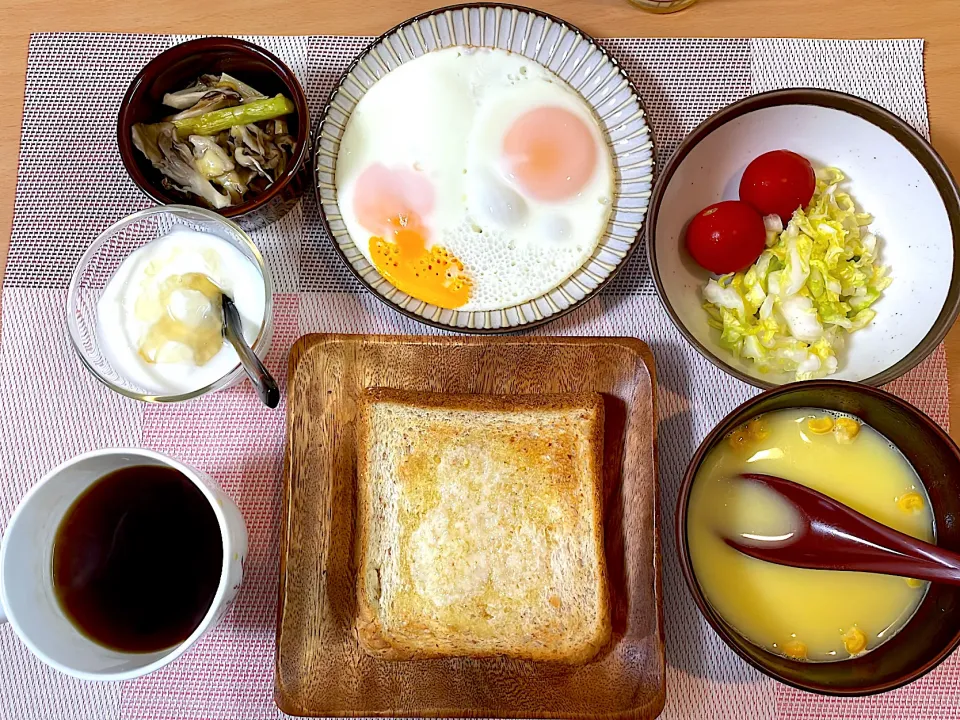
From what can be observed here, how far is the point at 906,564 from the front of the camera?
1.29 meters

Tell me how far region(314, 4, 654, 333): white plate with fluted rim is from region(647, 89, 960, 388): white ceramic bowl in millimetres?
104

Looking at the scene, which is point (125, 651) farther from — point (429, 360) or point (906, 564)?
point (906, 564)

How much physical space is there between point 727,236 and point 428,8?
894 millimetres

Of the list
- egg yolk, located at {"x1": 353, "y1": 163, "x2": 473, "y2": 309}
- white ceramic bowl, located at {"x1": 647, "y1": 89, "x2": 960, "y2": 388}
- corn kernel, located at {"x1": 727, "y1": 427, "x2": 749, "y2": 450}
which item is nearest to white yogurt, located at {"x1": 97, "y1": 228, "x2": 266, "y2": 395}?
egg yolk, located at {"x1": 353, "y1": 163, "x2": 473, "y2": 309}

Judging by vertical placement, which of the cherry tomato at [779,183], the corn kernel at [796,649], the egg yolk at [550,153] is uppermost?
the cherry tomato at [779,183]

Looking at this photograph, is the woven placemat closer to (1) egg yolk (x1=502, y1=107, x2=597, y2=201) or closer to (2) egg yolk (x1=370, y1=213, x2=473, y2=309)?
(2) egg yolk (x1=370, y1=213, x2=473, y2=309)

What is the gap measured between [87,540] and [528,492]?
850mm

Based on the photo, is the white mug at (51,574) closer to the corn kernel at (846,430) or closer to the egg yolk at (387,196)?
the egg yolk at (387,196)

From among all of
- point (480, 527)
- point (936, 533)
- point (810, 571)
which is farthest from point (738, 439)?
point (480, 527)

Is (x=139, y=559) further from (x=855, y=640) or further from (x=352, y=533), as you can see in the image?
(x=855, y=640)

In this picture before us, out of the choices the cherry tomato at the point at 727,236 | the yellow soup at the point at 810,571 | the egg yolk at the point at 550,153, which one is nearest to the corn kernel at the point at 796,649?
the yellow soup at the point at 810,571

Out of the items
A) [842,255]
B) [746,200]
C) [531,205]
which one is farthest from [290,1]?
[842,255]

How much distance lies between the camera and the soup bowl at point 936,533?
1294 millimetres

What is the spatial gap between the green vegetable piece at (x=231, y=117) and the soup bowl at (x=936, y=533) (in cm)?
110
